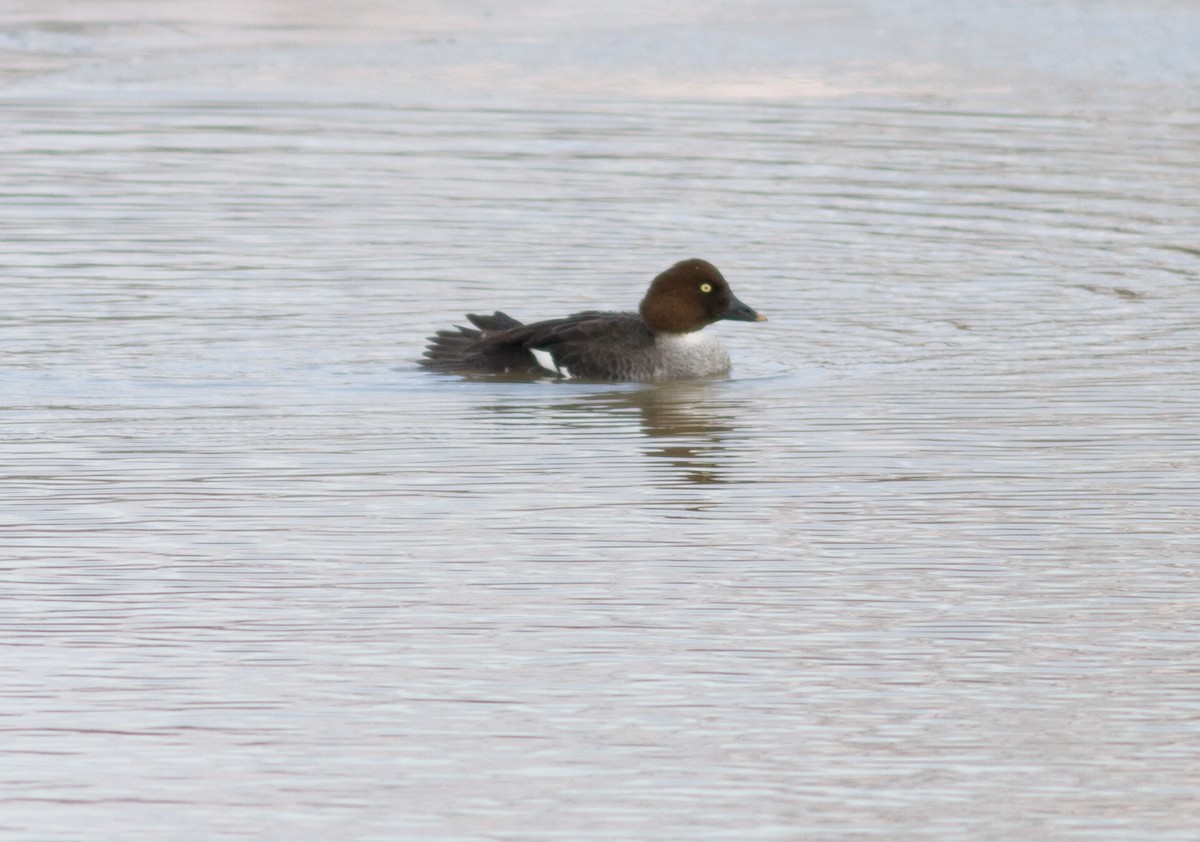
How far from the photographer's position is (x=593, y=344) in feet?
37.1

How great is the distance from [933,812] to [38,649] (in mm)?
2434

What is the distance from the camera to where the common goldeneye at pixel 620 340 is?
445 inches

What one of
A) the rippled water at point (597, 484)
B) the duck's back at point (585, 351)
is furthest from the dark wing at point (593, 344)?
the rippled water at point (597, 484)

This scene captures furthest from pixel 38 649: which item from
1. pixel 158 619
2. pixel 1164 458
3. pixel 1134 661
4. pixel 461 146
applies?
pixel 461 146

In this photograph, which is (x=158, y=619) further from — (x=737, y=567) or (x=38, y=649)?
(x=737, y=567)

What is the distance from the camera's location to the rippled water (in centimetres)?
545

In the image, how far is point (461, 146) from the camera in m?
18.6

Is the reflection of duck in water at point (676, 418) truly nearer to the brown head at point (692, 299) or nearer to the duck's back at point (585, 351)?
the duck's back at point (585, 351)

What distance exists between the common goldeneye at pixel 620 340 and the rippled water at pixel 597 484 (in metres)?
0.16

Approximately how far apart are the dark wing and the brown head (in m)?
0.17

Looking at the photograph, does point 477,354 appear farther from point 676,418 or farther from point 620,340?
point 676,418

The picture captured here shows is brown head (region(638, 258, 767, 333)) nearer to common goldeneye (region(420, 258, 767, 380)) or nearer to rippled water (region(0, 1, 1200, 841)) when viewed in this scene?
common goldeneye (region(420, 258, 767, 380))

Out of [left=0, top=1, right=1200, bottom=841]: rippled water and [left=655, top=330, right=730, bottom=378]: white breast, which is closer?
[left=0, top=1, right=1200, bottom=841]: rippled water

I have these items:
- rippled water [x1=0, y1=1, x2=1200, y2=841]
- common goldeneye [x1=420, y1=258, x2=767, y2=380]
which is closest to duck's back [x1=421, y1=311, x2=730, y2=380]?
common goldeneye [x1=420, y1=258, x2=767, y2=380]
